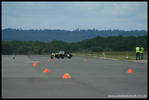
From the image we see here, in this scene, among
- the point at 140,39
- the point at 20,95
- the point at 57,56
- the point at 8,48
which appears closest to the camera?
the point at 20,95

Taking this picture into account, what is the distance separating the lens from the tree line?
158262 mm

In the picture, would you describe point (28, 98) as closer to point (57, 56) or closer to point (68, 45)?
point (57, 56)

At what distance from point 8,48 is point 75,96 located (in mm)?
149219

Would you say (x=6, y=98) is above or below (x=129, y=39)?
above

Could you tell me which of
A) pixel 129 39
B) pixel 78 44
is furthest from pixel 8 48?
pixel 129 39

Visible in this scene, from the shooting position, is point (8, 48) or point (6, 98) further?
point (8, 48)

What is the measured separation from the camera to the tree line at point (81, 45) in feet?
519

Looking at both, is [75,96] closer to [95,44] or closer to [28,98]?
[28,98]

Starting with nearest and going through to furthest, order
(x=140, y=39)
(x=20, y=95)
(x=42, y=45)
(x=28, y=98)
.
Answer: (x=28, y=98) → (x=20, y=95) → (x=140, y=39) → (x=42, y=45)

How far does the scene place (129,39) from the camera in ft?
571

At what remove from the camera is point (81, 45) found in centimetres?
17825

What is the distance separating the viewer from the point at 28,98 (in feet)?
32.4

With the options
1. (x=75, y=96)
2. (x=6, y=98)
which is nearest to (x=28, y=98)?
(x=6, y=98)

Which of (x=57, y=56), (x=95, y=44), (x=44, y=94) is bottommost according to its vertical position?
(x=95, y=44)
